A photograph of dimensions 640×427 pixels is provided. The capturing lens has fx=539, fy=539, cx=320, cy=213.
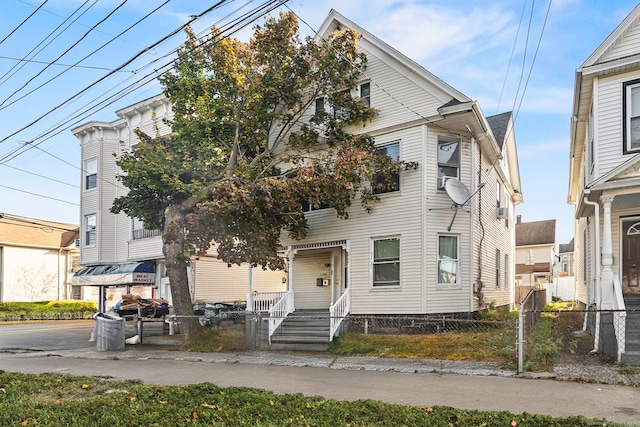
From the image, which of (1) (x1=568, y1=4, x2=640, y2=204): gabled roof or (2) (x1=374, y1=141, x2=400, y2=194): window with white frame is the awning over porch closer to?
(2) (x1=374, y1=141, x2=400, y2=194): window with white frame

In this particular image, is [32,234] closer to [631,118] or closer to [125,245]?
[125,245]

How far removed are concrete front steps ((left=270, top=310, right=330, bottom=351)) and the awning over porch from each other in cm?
1073

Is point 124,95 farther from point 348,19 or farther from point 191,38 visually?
point 348,19

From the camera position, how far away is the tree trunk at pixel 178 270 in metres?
15.0

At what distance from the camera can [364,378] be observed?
9.47 metres

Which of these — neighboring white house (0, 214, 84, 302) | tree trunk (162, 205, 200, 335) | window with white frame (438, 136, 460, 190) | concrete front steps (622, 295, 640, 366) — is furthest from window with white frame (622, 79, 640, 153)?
neighboring white house (0, 214, 84, 302)

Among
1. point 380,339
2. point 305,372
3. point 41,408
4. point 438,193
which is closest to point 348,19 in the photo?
point 438,193

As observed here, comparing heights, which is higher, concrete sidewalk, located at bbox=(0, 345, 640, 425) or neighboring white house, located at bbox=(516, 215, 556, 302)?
neighboring white house, located at bbox=(516, 215, 556, 302)

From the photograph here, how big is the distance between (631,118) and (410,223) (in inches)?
232

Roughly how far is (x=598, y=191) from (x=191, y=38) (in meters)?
11.0

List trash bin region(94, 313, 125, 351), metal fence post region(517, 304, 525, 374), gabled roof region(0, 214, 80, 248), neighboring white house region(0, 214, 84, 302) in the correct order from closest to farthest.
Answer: metal fence post region(517, 304, 525, 374), trash bin region(94, 313, 125, 351), neighboring white house region(0, 214, 84, 302), gabled roof region(0, 214, 80, 248)

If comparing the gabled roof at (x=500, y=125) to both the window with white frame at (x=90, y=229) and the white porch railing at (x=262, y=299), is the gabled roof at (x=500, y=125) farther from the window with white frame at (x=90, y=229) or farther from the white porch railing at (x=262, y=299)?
the window with white frame at (x=90, y=229)

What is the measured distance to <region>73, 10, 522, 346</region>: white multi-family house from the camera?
14.9m

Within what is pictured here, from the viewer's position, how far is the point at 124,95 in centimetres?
1318
